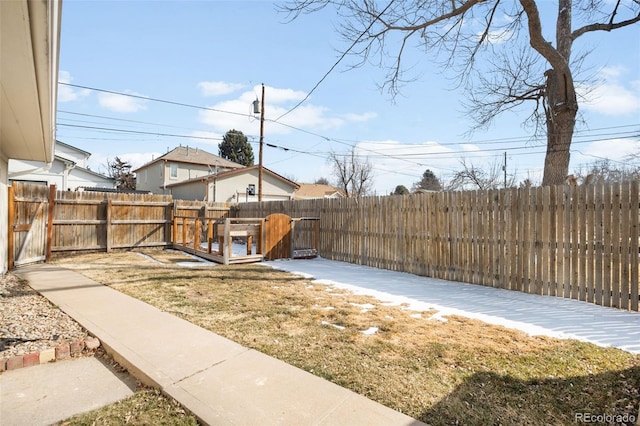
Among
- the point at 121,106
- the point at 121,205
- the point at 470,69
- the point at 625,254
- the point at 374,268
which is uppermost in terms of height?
the point at 121,106

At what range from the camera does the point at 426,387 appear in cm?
251

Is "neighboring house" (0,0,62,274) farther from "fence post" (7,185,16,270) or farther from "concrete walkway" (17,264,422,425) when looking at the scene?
"concrete walkway" (17,264,422,425)

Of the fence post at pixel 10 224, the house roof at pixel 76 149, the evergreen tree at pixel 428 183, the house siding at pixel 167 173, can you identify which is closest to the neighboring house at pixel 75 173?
the house roof at pixel 76 149

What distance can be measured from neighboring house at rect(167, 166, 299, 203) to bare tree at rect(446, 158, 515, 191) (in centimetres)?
1339

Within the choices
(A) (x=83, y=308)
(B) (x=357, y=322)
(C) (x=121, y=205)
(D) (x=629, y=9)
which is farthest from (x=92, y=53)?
(D) (x=629, y=9)

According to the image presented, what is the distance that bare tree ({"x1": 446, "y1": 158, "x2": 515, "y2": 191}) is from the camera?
25594mm

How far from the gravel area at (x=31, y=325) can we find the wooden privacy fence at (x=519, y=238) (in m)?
6.18

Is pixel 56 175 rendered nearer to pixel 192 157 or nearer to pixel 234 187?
pixel 234 187

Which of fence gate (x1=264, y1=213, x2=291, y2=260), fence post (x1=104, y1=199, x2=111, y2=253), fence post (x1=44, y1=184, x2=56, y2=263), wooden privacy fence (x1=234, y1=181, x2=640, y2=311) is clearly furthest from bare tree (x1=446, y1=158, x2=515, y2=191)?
fence post (x1=44, y1=184, x2=56, y2=263)

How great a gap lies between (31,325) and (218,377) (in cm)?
274

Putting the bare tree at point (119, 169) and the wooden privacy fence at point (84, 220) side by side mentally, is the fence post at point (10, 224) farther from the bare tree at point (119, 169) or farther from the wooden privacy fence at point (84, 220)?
the bare tree at point (119, 169)

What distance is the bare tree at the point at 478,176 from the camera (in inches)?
1008

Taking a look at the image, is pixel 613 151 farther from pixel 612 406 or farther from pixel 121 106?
pixel 121 106

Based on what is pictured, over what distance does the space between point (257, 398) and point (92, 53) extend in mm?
11723
